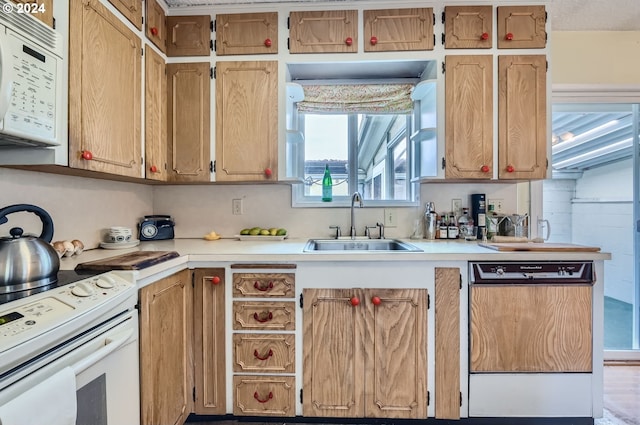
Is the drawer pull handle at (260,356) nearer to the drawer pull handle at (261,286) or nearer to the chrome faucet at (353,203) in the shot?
the drawer pull handle at (261,286)

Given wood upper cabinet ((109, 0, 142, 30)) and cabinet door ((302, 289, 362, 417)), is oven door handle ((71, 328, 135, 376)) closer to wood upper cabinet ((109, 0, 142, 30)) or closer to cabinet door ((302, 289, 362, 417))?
cabinet door ((302, 289, 362, 417))

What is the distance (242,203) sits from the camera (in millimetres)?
2336

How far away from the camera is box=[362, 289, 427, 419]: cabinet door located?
63.4 inches

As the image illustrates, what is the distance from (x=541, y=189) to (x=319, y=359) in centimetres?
196

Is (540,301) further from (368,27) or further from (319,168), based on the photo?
(368,27)

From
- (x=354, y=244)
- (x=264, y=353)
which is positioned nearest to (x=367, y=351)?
(x=264, y=353)

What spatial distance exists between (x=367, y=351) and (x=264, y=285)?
0.63 m

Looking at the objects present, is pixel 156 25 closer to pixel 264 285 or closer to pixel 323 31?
pixel 323 31

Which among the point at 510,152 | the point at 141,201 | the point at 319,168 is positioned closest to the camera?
the point at 510,152

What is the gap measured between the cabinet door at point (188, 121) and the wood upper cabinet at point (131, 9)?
31 cm

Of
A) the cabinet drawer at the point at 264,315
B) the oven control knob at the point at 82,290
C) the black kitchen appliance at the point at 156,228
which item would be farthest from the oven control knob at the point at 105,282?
the black kitchen appliance at the point at 156,228

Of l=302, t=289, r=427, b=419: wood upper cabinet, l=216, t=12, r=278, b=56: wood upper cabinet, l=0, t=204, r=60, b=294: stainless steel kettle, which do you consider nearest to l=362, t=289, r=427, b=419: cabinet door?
l=302, t=289, r=427, b=419: wood upper cabinet

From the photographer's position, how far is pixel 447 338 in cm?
161

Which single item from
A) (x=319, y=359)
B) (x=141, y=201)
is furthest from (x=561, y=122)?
(x=141, y=201)
